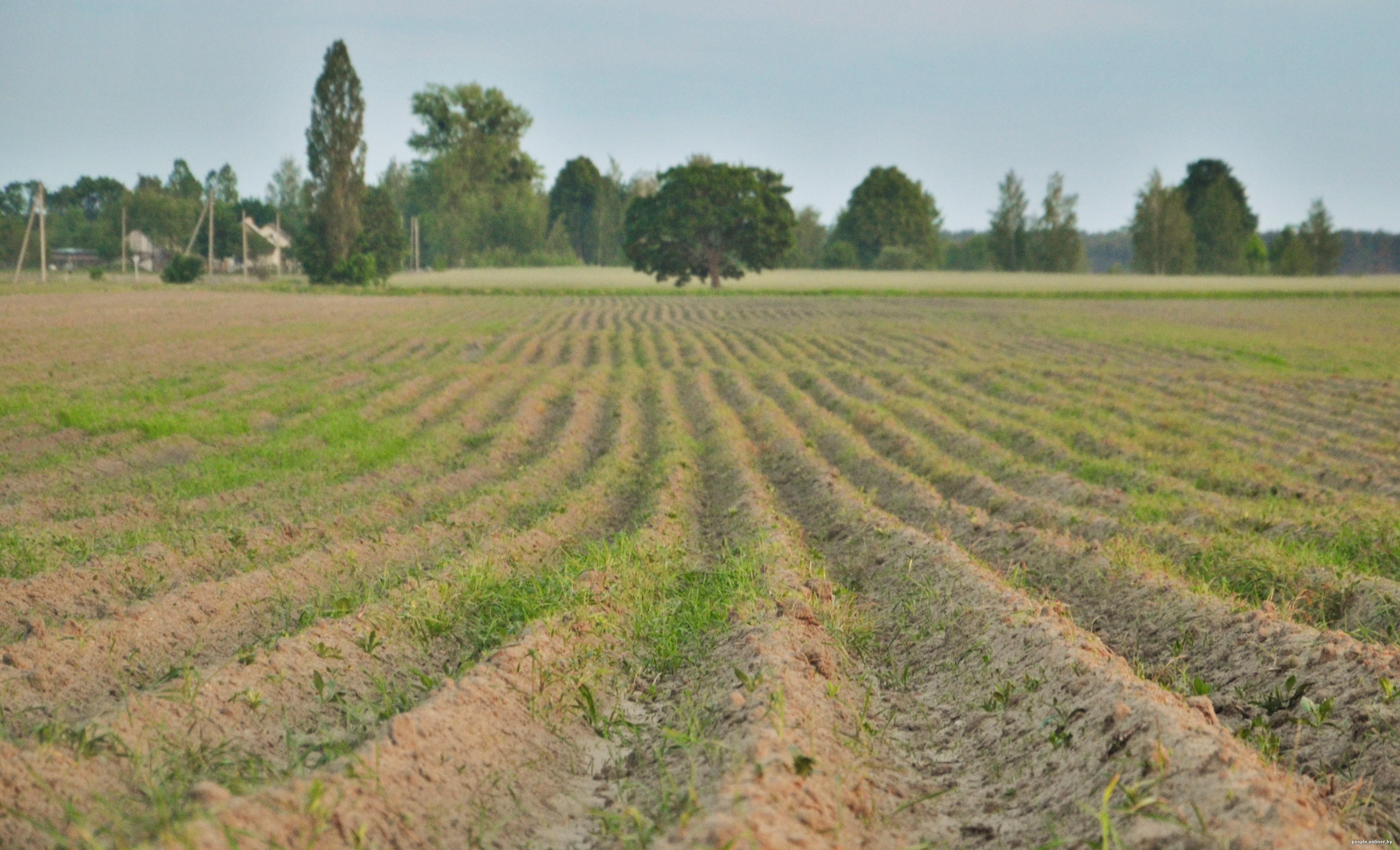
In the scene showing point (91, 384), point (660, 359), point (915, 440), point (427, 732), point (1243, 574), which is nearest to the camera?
point (427, 732)

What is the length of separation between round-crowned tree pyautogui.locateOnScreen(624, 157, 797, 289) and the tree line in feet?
0.32

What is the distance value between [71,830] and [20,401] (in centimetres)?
1109

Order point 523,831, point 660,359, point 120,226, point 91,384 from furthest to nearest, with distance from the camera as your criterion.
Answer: point 120,226
point 660,359
point 91,384
point 523,831

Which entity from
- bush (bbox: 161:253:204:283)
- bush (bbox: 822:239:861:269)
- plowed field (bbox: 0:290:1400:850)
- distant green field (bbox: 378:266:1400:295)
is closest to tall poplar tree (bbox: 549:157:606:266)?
bush (bbox: 822:239:861:269)

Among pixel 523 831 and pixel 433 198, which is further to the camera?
pixel 433 198

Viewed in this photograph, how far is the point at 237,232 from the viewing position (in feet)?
252

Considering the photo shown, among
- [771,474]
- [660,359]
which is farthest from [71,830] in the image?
[660,359]

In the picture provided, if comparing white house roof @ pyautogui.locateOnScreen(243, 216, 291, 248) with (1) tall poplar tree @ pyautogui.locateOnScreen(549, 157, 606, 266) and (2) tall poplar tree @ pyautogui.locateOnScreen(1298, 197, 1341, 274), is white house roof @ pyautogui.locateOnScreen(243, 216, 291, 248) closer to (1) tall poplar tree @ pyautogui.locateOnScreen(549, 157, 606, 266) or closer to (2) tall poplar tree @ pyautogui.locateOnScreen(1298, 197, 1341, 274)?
(1) tall poplar tree @ pyautogui.locateOnScreen(549, 157, 606, 266)

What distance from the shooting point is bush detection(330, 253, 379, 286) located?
2259 inches

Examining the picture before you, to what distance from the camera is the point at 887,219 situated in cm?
9181

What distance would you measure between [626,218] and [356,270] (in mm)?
18408

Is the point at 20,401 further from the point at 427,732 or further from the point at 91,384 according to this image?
the point at 427,732

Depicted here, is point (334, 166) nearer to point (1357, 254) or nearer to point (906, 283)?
point (906, 283)

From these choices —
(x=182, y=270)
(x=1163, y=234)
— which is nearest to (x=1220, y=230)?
(x=1163, y=234)
